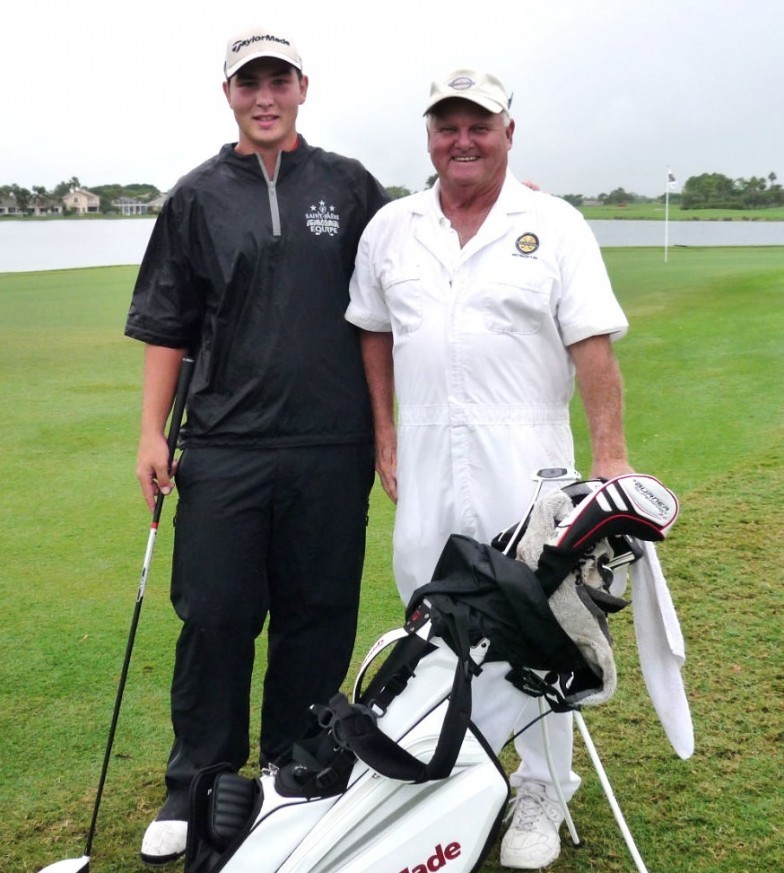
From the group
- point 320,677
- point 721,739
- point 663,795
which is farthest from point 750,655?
point 320,677

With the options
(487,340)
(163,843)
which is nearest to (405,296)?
(487,340)

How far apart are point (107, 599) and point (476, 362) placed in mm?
2347

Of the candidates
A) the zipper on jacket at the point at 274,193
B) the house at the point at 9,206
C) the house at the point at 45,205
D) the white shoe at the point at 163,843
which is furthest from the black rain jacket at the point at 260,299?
the house at the point at 45,205

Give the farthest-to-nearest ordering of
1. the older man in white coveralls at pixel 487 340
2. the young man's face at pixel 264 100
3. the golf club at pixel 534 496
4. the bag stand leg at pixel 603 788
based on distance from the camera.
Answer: the young man's face at pixel 264 100
the older man in white coveralls at pixel 487 340
the bag stand leg at pixel 603 788
the golf club at pixel 534 496

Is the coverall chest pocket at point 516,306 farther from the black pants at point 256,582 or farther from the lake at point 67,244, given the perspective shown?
the lake at point 67,244

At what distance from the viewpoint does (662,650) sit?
221 centimetres

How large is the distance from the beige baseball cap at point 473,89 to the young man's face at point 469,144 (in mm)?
30

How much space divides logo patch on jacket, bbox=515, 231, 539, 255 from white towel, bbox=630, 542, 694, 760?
739 millimetres

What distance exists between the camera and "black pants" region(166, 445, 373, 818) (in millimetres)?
2705

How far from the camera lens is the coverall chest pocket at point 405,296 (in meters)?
2.51

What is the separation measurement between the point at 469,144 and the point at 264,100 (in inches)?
22.0

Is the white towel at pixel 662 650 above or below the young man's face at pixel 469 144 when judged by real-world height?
below

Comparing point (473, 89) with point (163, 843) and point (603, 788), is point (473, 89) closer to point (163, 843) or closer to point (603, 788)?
point (603, 788)

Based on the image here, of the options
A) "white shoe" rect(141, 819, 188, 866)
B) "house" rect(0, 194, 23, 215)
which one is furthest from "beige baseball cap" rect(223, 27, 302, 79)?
"house" rect(0, 194, 23, 215)
